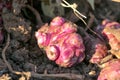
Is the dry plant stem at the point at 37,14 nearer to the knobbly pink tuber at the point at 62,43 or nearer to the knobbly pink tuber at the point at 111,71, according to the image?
the knobbly pink tuber at the point at 62,43

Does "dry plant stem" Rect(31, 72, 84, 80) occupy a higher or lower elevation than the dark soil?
lower

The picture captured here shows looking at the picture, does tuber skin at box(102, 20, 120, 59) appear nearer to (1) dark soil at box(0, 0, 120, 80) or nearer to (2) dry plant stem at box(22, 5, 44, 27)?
(1) dark soil at box(0, 0, 120, 80)

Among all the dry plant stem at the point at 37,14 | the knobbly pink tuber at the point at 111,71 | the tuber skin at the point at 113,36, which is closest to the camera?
the knobbly pink tuber at the point at 111,71

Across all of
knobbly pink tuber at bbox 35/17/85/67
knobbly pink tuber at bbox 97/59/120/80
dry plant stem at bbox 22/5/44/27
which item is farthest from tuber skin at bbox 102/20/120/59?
dry plant stem at bbox 22/5/44/27

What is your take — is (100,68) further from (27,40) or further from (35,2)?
(35,2)

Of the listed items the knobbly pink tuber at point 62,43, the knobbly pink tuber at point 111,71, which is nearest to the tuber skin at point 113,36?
the knobbly pink tuber at point 111,71

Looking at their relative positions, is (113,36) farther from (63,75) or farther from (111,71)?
(63,75)

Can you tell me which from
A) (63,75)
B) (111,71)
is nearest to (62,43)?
(63,75)
